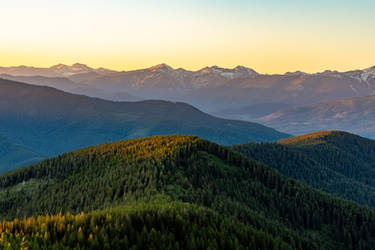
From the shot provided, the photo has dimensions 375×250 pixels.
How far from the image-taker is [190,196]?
69438mm

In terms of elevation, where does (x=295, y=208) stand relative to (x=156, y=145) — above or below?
below

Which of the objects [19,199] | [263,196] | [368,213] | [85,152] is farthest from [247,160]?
[19,199]

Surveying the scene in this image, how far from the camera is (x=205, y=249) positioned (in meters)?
32.2

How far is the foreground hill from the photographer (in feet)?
134

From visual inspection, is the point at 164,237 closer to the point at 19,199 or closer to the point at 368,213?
→ the point at 19,199

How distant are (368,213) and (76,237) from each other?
104m

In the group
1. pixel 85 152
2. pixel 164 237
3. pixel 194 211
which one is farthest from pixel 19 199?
pixel 164 237

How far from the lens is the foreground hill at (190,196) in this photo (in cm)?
4075

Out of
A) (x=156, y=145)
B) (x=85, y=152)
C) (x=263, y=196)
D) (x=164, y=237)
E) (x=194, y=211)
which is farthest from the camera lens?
(x=85, y=152)

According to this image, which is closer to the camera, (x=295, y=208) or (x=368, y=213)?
(x=295, y=208)

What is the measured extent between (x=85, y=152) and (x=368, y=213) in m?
97.0

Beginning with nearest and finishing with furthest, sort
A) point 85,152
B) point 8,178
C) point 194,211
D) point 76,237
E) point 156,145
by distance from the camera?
point 76,237 → point 194,211 → point 156,145 → point 8,178 → point 85,152

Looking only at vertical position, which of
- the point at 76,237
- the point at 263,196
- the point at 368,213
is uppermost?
the point at 76,237

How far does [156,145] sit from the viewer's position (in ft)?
358
